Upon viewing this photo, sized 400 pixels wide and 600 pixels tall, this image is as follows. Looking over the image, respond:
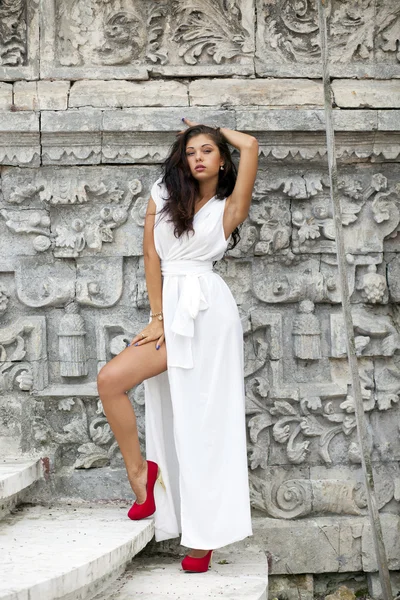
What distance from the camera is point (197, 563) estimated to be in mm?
4273

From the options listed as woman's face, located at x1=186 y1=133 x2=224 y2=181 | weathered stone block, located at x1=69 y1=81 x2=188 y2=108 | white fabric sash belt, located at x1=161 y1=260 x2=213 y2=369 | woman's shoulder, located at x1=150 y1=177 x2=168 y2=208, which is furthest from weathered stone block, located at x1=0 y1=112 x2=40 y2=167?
white fabric sash belt, located at x1=161 y1=260 x2=213 y2=369

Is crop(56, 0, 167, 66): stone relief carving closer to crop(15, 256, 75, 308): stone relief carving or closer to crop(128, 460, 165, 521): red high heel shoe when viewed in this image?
crop(15, 256, 75, 308): stone relief carving

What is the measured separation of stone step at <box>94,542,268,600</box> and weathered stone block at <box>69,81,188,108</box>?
2.41 m

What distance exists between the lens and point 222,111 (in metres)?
4.82

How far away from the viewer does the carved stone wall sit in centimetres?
487

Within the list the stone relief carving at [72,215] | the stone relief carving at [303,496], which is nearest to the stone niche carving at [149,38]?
the stone relief carving at [72,215]

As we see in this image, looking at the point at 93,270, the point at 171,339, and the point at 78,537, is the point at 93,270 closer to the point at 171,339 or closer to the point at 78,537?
the point at 171,339

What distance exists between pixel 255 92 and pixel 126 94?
0.70m

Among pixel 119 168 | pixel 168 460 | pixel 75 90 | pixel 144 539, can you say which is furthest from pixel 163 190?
pixel 144 539

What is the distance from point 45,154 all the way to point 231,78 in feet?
3.62

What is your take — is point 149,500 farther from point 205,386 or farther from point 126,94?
point 126,94

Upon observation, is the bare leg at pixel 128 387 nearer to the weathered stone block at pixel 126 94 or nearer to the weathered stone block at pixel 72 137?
the weathered stone block at pixel 72 137

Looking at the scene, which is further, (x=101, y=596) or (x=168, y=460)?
(x=168, y=460)

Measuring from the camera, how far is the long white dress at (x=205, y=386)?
4176 mm
